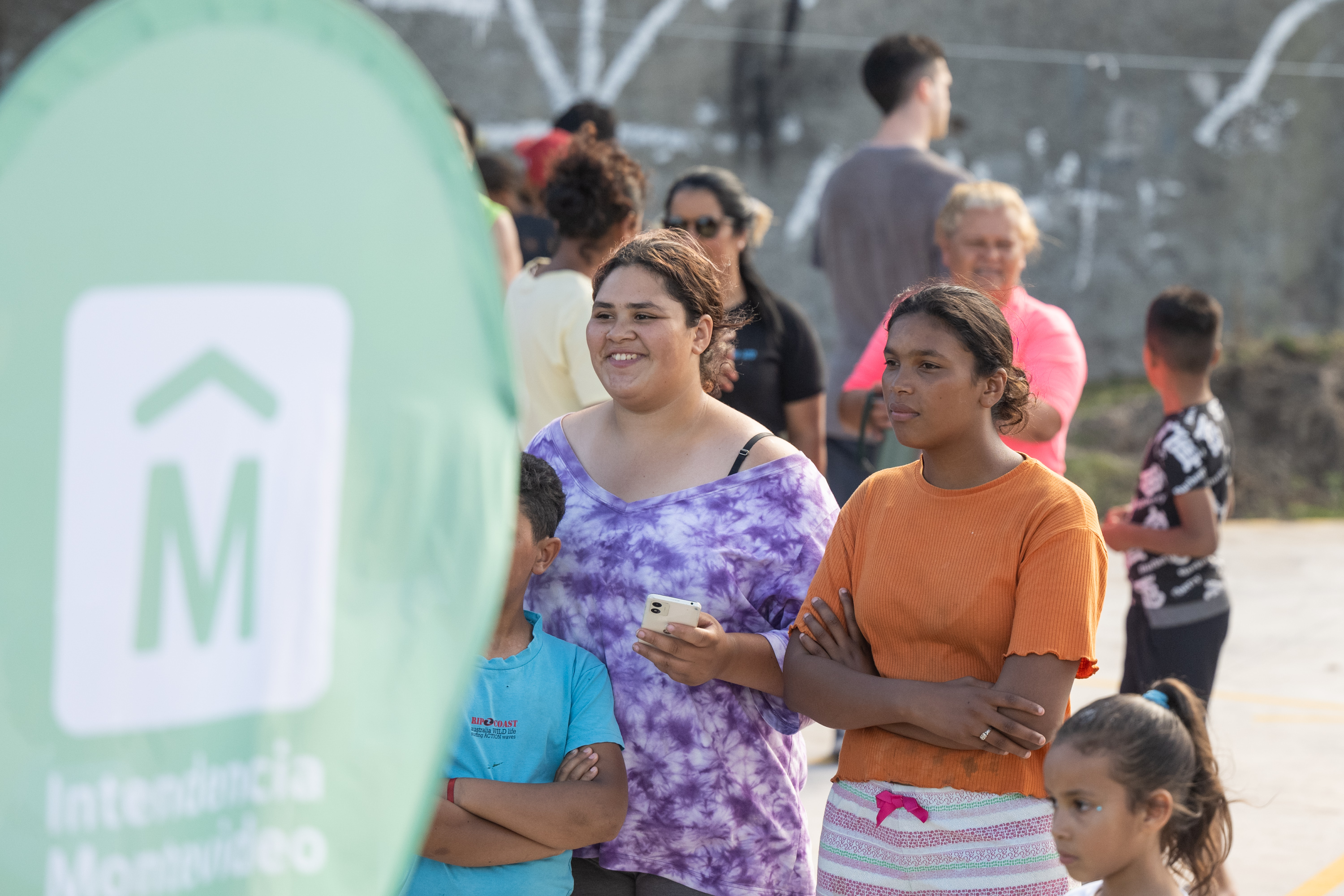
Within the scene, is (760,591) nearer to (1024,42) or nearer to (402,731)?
(402,731)

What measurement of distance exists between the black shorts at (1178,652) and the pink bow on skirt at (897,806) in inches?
69.4

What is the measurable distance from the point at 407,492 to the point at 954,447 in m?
1.37

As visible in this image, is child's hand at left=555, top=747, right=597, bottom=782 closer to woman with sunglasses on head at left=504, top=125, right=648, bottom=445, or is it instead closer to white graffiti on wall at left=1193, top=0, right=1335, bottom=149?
woman with sunglasses on head at left=504, top=125, right=648, bottom=445

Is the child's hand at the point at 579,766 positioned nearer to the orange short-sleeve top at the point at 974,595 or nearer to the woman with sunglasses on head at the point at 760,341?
the orange short-sleeve top at the point at 974,595

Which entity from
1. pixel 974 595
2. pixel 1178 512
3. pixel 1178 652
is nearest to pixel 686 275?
pixel 974 595

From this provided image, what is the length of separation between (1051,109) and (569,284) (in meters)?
8.79

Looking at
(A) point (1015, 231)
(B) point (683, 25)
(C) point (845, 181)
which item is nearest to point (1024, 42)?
(B) point (683, 25)

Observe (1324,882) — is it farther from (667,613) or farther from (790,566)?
(667,613)

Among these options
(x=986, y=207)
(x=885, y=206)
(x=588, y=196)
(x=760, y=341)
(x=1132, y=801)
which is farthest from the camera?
(x=885, y=206)

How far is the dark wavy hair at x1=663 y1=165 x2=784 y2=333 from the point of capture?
4.20 metres

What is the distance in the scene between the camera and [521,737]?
7.53 feet

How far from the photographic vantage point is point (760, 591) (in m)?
2.52

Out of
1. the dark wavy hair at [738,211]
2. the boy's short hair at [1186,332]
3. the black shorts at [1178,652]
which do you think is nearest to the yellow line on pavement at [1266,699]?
the black shorts at [1178,652]

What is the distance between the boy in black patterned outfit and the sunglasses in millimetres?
1343
